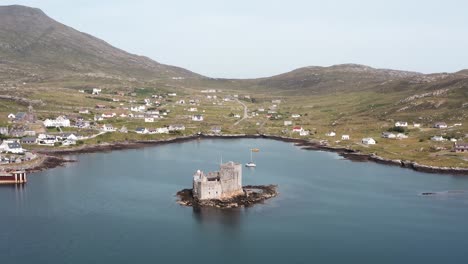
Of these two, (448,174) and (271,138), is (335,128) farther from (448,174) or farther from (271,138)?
(448,174)

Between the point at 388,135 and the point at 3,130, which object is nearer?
the point at 3,130

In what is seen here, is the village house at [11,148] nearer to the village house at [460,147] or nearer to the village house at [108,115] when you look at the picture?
the village house at [108,115]

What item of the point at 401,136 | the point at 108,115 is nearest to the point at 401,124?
the point at 401,136

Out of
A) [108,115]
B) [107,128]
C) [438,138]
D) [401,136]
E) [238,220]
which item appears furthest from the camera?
[108,115]

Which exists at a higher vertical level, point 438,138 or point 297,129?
point 297,129

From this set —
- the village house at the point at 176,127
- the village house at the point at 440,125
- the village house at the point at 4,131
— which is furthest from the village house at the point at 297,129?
the village house at the point at 4,131

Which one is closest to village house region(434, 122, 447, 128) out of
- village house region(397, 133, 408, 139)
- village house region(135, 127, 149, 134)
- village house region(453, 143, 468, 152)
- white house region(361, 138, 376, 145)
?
village house region(397, 133, 408, 139)

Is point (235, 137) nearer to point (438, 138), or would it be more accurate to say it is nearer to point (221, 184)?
point (438, 138)
